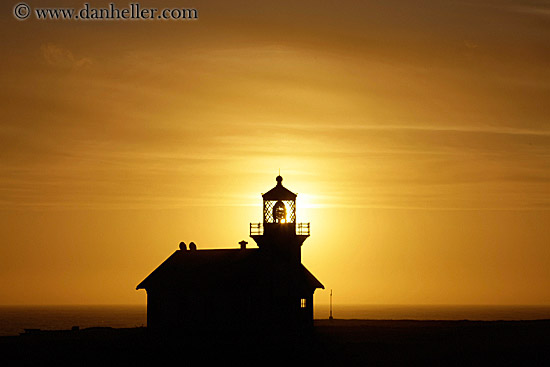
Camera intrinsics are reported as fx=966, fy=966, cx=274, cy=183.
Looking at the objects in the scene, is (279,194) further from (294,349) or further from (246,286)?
(294,349)

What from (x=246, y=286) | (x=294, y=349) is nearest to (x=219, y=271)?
(x=246, y=286)

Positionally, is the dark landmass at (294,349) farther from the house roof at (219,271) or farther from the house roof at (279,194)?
the house roof at (279,194)

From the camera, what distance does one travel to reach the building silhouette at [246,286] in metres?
61.0

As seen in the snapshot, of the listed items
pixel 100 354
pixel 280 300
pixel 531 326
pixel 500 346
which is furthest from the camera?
pixel 531 326

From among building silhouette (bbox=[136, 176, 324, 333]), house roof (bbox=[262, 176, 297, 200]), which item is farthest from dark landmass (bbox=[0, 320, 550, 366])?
house roof (bbox=[262, 176, 297, 200])

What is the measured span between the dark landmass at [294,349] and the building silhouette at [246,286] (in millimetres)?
1314

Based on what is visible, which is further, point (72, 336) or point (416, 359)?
point (72, 336)

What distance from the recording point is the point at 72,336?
68750 millimetres

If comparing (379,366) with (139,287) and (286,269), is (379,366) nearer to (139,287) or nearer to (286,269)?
(286,269)

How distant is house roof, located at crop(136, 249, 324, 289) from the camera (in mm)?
61469

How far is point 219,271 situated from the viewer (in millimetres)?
62812

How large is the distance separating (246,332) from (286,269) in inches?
200

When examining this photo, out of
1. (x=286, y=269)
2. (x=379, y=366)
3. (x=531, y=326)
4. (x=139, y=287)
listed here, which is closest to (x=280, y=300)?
(x=286, y=269)

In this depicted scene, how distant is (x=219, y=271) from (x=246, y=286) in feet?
9.28
